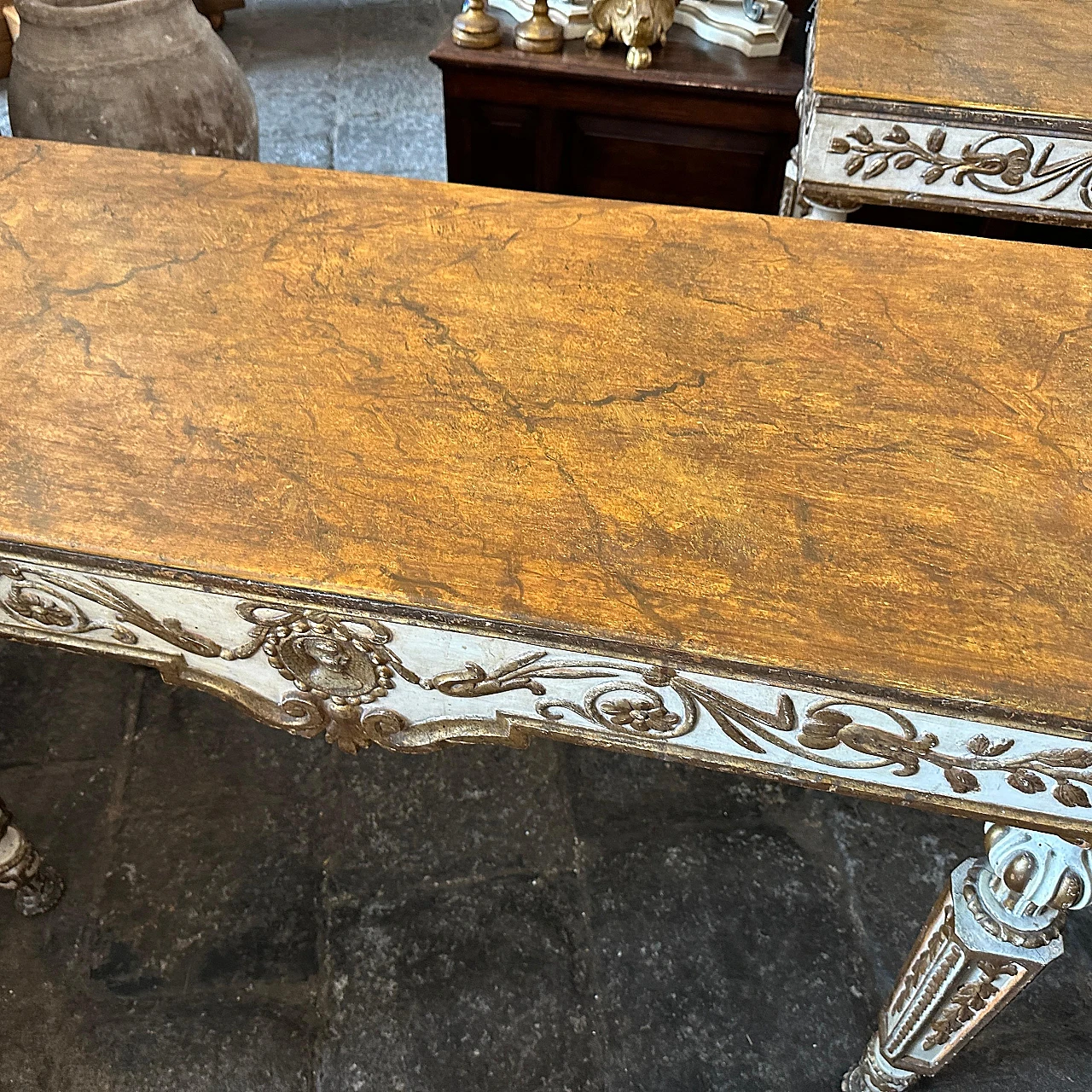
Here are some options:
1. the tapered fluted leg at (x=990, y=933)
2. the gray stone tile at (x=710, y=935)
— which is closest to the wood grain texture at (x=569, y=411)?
the tapered fluted leg at (x=990, y=933)

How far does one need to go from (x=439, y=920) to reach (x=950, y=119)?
1486 mm

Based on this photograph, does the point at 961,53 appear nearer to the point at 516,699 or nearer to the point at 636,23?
the point at 636,23

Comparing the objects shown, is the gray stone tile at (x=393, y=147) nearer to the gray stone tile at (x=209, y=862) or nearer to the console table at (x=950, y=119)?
the console table at (x=950, y=119)

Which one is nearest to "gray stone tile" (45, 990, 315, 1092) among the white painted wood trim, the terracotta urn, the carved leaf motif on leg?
the white painted wood trim

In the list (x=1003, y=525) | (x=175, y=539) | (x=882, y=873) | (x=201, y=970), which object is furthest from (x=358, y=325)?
(x=882, y=873)

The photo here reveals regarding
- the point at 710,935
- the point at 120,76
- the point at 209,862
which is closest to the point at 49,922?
the point at 209,862

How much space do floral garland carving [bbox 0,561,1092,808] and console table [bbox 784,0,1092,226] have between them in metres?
1.19

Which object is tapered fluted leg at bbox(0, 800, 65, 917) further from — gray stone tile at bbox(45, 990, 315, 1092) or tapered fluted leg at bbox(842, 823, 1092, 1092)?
tapered fluted leg at bbox(842, 823, 1092, 1092)

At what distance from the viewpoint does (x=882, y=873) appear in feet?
4.68

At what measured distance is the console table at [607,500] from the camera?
754mm

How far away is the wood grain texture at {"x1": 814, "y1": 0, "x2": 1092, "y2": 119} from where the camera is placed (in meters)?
1.54

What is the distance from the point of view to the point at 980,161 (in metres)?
1.56

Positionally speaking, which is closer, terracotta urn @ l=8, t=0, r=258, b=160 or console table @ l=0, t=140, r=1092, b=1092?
console table @ l=0, t=140, r=1092, b=1092

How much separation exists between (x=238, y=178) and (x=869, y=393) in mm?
856
